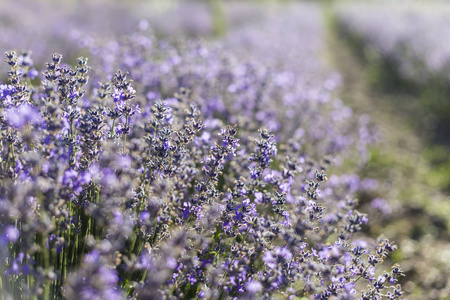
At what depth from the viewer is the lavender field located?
5.38 ft

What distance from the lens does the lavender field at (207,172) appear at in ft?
5.38

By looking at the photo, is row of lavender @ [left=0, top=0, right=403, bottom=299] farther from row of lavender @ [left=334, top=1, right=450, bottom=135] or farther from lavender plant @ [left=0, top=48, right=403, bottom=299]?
row of lavender @ [left=334, top=1, right=450, bottom=135]

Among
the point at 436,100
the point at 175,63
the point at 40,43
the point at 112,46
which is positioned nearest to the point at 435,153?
the point at 436,100

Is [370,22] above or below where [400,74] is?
above

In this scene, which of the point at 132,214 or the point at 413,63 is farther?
the point at 413,63

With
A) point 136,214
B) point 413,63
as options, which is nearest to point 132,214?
point 136,214

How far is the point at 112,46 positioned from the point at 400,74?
25.1ft

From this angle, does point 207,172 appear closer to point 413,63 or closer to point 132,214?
point 132,214

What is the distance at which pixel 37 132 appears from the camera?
5.91 ft

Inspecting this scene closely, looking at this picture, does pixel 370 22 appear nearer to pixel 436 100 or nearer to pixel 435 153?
pixel 436 100

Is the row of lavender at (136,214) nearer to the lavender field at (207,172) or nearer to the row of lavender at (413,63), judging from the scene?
the lavender field at (207,172)

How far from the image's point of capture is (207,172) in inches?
79.4

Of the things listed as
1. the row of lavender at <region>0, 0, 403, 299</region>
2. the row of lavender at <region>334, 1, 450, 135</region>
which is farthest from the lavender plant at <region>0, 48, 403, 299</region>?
the row of lavender at <region>334, 1, 450, 135</region>

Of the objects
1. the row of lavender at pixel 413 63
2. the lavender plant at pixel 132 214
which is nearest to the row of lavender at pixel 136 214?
the lavender plant at pixel 132 214
